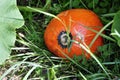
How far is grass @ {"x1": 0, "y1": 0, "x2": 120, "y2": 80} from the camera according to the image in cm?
230

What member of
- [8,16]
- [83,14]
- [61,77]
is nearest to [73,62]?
[61,77]

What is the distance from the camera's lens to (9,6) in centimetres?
224

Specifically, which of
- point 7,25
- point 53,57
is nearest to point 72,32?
point 53,57

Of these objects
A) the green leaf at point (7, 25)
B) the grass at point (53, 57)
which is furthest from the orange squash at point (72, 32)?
the green leaf at point (7, 25)

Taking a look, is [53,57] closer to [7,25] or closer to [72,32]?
[72,32]

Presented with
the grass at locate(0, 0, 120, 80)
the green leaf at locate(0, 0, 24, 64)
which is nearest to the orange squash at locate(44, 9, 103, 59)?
the grass at locate(0, 0, 120, 80)

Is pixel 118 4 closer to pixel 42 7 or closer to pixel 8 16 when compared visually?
pixel 42 7

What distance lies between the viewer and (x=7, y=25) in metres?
2.23

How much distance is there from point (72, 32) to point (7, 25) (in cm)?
40

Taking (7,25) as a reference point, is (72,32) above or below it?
below

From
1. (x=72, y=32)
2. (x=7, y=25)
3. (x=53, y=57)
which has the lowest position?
(x=53, y=57)

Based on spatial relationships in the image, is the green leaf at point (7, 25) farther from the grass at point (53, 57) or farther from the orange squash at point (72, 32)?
the orange squash at point (72, 32)

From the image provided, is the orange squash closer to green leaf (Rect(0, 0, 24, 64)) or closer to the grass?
the grass

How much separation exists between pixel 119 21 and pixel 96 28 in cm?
23
